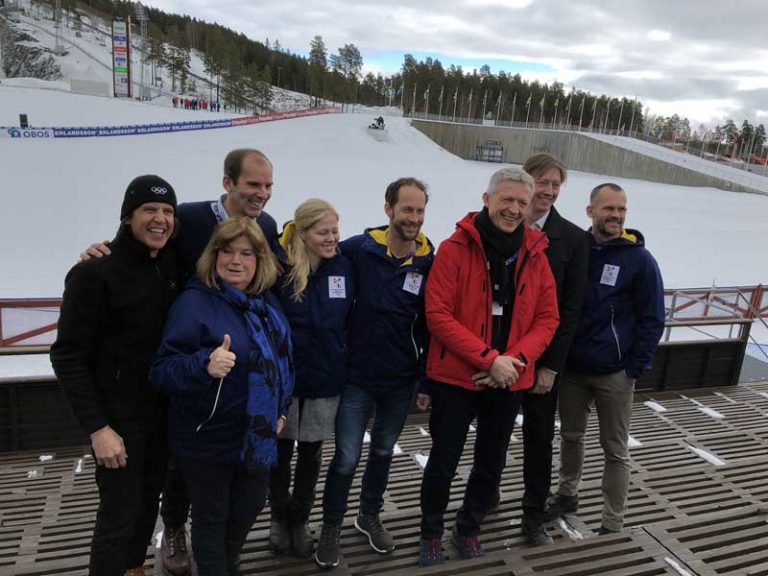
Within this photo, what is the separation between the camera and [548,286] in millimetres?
2314

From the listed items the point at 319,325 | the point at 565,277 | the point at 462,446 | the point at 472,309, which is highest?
the point at 565,277

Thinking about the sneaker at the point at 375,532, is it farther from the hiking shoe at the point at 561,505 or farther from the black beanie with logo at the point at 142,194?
the black beanie with logo at the point at 142,194

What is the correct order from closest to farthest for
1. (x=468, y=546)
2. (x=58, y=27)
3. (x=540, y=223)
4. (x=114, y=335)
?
1. (x=114, y=335)
2. (x=468, y=546)
3. (x=540, y=223)
4. (x=58, y=27)

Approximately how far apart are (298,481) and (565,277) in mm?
1494

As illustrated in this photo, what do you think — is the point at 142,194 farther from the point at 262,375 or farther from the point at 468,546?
the point at 468,546

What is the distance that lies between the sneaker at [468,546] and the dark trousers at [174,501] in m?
1.17

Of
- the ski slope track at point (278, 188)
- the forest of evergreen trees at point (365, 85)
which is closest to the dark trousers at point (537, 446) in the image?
the ski slope track at point (278, 188)

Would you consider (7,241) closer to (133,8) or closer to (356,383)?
(356,383)

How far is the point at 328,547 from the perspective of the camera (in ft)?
7.40

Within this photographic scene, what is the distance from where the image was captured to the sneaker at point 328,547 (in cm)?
222

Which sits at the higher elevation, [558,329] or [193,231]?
[193,231]

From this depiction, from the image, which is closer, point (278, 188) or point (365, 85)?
point (278, 188)

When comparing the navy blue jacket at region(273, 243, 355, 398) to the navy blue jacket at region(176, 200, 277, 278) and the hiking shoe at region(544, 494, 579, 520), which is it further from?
the hiking shoe at region(544, 494, 579, 520)

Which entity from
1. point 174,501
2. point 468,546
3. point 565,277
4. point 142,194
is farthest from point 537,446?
point 142,194
